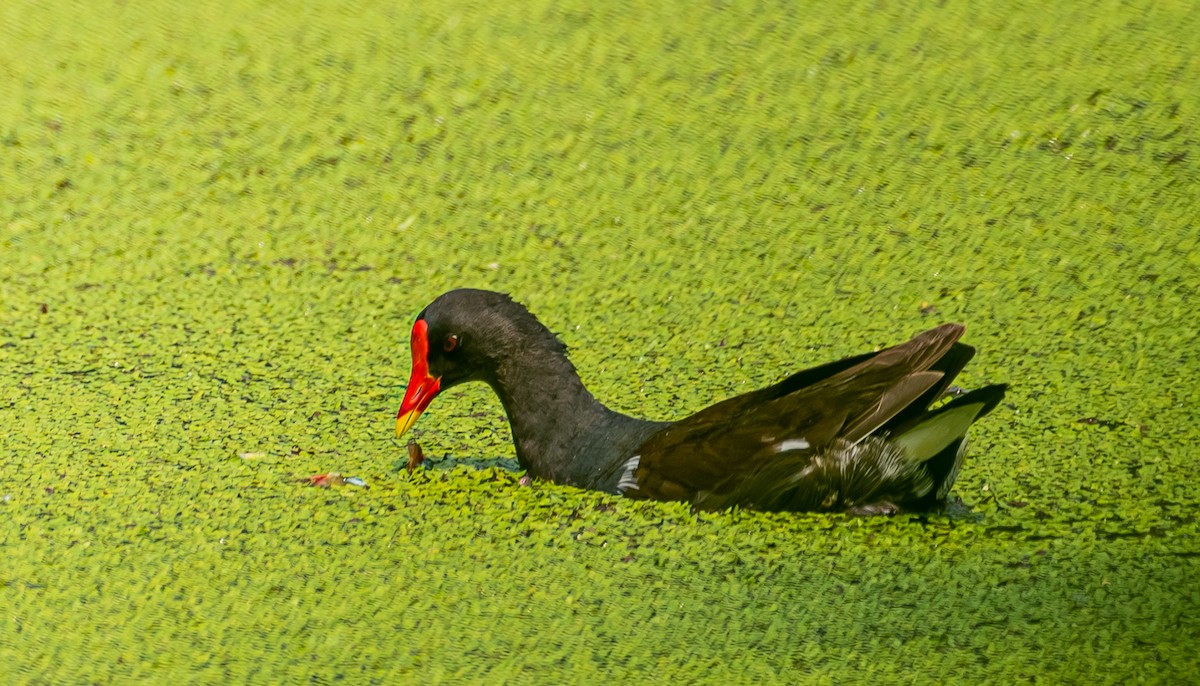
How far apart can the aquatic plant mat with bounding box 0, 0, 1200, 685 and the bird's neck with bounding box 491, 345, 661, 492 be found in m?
0.05

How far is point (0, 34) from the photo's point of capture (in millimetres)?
4344

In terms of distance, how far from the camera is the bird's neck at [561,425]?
247 centimetres

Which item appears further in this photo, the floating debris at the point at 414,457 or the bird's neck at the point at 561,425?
the floating debris at the point at 414,457

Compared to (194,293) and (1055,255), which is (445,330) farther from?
(1055,255)

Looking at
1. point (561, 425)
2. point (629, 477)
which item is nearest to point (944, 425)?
point (629, 477)

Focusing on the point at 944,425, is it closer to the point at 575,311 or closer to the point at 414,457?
the point at 414,457

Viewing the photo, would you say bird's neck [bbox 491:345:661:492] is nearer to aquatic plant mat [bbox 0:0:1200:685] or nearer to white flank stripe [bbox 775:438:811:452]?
aquatic plant mat [bbox 0:0:1200:685]

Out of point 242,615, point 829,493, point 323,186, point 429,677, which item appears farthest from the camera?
point 323,186

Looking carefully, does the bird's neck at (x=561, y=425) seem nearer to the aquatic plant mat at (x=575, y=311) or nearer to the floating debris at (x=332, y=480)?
the aquatic plant mat at (x=575, y=311)

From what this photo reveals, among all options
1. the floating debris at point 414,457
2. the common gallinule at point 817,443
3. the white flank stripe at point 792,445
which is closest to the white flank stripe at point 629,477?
the common gallinule at point 817,443

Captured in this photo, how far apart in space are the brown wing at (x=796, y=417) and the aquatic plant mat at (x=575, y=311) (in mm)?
59

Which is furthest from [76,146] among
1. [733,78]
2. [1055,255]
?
[1055,255]

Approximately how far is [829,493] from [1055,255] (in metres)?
1.10

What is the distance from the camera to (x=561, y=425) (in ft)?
8.30
